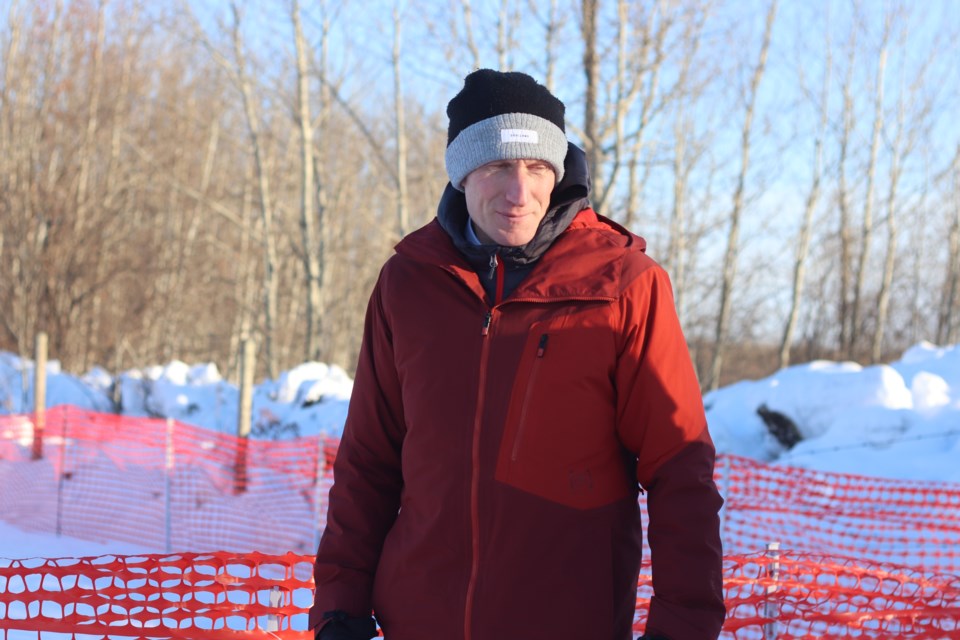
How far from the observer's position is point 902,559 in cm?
661

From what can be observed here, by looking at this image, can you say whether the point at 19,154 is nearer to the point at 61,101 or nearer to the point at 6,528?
the point at 61,101

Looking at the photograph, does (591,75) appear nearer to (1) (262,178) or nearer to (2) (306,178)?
(2) (306,178)

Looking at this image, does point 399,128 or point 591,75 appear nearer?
point 591,75

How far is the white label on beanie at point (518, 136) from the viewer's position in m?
1.76

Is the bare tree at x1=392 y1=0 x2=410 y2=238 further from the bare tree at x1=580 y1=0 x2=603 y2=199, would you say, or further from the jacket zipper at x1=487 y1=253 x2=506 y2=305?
the jacket zipper at x1=487 y1=253 x2=506 y2=305

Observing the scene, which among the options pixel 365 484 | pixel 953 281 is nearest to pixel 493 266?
pixel 365 484

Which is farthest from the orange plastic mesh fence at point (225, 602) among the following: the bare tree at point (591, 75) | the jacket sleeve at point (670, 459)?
the bare tree at point (591, 75)

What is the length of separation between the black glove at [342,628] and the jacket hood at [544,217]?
30.0 inches

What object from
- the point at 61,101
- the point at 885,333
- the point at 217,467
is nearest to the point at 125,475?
the point at 217,467

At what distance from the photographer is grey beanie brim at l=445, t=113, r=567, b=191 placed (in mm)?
1765

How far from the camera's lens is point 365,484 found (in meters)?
1.89

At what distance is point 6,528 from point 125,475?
1.60 metres

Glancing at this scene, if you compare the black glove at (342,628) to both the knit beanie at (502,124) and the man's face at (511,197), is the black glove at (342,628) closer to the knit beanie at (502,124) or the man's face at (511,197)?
the man's face at (511,197)

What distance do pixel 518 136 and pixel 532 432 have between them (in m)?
0.59
